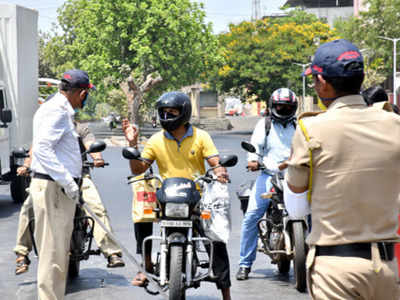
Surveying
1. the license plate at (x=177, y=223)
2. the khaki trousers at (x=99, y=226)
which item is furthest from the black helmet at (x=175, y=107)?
the khaki trousers at (x=99, y=226)

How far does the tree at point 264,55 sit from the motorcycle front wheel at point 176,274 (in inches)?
2048

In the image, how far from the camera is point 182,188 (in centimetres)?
556

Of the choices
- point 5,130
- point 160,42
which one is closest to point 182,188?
point 5,130

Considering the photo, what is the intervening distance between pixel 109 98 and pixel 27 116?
161 ft

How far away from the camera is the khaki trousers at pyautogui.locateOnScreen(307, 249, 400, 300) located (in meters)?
3.04

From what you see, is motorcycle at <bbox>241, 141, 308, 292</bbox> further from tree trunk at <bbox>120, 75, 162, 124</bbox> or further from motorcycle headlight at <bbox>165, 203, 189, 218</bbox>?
tree trunk at <bbox>120, 75, 162, 124</bbox>

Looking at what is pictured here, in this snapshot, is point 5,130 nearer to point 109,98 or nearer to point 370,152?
point 370,152

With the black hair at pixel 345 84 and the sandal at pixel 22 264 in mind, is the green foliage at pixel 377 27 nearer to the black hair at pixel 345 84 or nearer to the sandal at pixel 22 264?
the sandal at pixel 22 264

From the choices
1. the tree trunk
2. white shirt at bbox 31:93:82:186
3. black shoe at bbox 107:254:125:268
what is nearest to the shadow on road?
black shoe at bbox 107:254:125:268

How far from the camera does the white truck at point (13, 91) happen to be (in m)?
14.0

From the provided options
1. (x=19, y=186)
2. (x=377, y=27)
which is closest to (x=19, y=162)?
(x=19, y=186)

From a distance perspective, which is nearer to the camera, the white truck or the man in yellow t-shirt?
the man in yellow t-shirt

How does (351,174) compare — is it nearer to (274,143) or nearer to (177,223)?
(177,223)

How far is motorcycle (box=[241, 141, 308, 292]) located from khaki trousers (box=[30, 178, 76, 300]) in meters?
1.88
